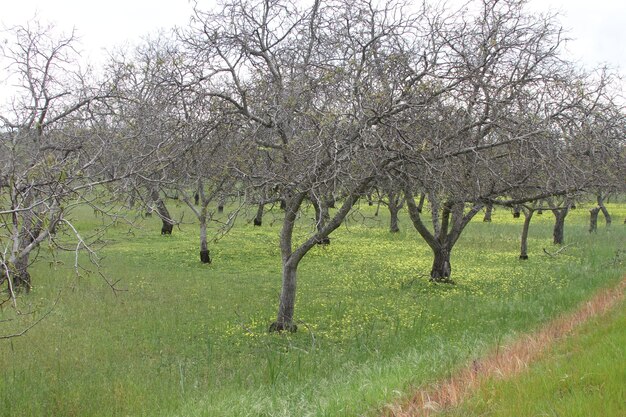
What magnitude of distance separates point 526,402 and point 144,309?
986cm

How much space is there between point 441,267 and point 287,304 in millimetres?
7050

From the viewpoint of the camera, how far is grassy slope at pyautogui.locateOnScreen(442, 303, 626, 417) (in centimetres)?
407

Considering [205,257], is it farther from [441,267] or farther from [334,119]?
[334,119]

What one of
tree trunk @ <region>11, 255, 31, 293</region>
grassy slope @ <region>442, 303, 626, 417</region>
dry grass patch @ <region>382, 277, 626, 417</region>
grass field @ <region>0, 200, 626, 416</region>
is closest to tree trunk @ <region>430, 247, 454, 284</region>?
grass field @ <region>0, 200, 626, 416</region>

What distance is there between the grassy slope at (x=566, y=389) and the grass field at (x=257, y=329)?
3.45 ft

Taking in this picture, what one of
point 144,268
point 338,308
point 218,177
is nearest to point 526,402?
point 218,177

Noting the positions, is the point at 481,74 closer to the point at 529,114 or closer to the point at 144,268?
the point at 529,114

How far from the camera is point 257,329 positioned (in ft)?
37.5

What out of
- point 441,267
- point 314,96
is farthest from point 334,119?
point 441,267

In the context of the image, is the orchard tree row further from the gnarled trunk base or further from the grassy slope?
the gnarled trunk base

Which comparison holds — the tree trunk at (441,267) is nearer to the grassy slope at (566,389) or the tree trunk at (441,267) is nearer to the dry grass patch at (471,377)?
the dry grass patch at (471,377)

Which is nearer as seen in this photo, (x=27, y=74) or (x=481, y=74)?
(x=481, y=74)

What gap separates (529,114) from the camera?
996cm

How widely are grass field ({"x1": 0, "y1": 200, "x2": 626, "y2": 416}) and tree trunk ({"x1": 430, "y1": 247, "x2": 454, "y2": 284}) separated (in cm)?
45
